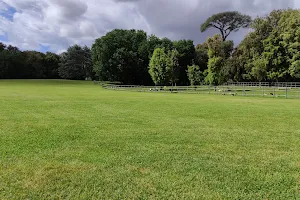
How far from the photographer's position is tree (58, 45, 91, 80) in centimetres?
8675

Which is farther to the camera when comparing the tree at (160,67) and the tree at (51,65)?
the tree at (51,65)

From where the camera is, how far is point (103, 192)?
4.11 m

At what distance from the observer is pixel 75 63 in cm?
8838

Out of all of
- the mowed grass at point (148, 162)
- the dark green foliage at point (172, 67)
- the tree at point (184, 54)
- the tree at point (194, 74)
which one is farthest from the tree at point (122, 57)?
the mowed grass at point (148, 162)

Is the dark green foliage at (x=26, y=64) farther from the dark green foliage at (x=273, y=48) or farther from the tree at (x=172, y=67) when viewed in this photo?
the dark green foliage at (x=273, y=48)

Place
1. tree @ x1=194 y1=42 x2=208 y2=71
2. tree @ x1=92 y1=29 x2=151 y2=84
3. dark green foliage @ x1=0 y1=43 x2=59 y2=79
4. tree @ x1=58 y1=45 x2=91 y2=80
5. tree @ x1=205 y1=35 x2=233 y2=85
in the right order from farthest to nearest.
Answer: tree @ x1=58 y1=45 x2=91 y2=80 < dark green foliage @ x1=0 y1=43 x2=59 y2=79 < tree @ x1=194 y1=42 x2=208 y2=71 < tree @ x1=92 y1=29 x2=151 y2=84 < tree @ x1=205 y1=35 x2=233 y2=85

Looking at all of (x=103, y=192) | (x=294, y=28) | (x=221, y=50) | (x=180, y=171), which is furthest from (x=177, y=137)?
(x=221, y=50)

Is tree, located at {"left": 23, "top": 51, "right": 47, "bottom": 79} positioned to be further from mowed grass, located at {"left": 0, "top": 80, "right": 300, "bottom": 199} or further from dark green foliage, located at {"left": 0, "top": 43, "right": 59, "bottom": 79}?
mowed grass, located at {"left": 0, "top": 80, "right": 300, "bottom": 199}

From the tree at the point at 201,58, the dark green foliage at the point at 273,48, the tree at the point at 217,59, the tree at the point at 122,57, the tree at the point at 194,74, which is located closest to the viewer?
the dark green foliage at the point at 273,48

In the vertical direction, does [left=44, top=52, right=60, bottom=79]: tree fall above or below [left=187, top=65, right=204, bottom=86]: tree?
above

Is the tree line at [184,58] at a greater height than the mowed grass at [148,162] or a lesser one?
greater

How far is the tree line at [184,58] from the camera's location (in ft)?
150

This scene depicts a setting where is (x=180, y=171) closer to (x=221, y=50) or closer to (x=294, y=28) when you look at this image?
(x=294, y=28)

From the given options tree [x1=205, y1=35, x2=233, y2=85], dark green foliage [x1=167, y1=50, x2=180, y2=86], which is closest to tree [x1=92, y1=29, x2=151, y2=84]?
dark green foliage [x1=167, y1=50, x2=180, y2=86]
